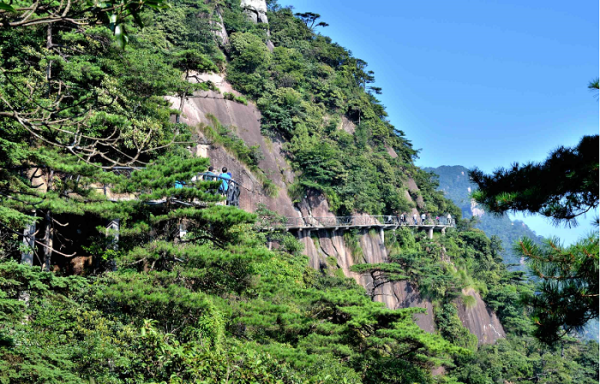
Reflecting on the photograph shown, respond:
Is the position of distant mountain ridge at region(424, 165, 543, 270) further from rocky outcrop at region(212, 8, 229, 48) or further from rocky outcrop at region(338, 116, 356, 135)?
rocky outcrop at region(212, 8, 229, 48)

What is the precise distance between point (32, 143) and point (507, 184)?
7519mm

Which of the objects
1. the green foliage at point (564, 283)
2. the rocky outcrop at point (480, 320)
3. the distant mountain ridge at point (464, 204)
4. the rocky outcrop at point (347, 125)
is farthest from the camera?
the distant mountain ridge at point (464, 204)

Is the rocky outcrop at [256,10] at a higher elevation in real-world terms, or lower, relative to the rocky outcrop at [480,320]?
higher

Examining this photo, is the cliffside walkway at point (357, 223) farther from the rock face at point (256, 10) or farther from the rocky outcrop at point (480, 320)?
the rock face at point (256, 10)

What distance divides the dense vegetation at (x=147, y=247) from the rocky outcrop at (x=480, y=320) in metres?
2.66

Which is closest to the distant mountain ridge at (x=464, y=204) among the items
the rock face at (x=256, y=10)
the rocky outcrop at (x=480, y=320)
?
the rocky outcrop at (x=480, y=320)

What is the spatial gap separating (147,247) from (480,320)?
75.8ft

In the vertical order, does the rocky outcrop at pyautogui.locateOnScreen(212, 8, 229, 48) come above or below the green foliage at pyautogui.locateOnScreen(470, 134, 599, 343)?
above

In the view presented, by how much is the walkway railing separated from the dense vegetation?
0.78 metres

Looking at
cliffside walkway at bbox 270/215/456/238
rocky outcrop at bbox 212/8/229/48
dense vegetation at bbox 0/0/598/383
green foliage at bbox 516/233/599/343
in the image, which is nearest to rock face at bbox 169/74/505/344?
cliffside walkway at bbox 270/215/456/238

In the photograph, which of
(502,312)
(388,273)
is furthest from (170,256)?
(502,312)

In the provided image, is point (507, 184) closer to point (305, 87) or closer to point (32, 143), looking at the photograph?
point (32, 143)

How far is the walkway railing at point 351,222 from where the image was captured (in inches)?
764

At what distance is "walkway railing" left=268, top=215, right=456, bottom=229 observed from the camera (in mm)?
19406
